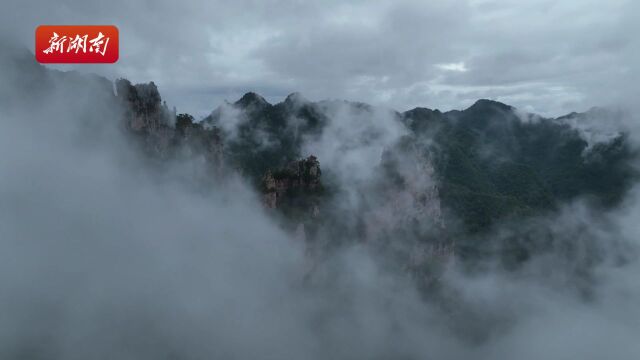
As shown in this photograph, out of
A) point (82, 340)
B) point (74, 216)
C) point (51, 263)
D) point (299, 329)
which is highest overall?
point (74, 216)

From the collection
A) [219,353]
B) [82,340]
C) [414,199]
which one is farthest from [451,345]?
[82,340]

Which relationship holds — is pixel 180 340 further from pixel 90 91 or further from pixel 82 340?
pixel 90 91

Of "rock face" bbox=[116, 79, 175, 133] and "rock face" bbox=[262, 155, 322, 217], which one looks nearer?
"rock face" bbox=[116, 79, 175, 133]

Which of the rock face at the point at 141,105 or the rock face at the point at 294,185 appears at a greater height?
the rock face at the point at 141,105

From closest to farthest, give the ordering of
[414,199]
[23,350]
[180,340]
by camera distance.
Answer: [23,350]
[180,340]
[414,199]

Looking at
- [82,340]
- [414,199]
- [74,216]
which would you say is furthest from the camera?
[414,199]

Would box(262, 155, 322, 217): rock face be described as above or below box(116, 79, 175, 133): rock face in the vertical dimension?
below

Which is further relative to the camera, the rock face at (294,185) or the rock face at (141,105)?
the rock face at (294,185)

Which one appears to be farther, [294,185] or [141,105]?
[294,185]

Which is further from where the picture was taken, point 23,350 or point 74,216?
point 74,216

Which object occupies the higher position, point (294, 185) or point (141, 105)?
point (141, 105)

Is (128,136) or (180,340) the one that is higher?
(128,136)
